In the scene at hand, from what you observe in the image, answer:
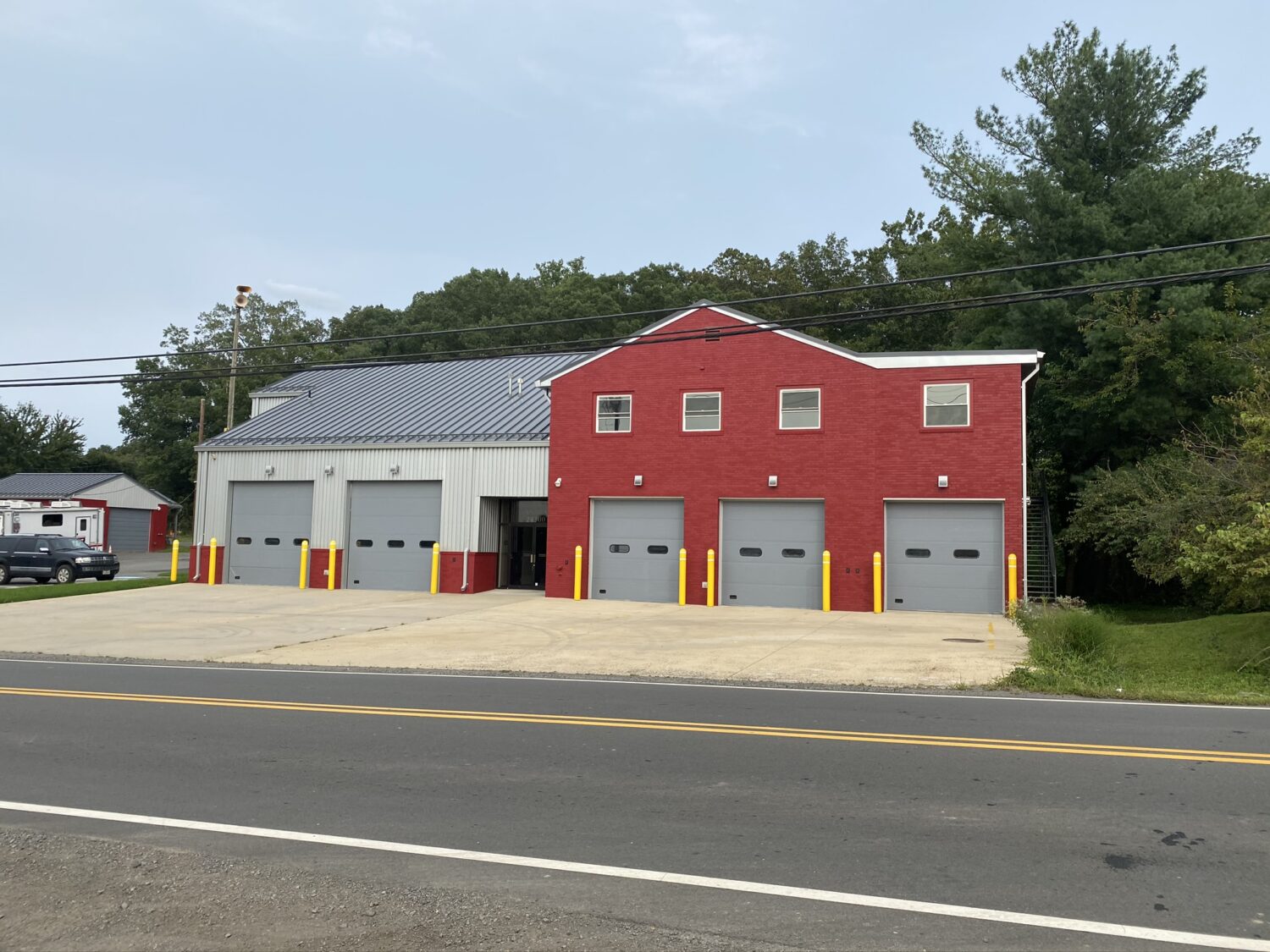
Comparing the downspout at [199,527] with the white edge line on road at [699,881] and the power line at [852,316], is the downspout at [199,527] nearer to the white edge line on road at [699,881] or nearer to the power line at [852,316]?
the power line at [852,316]

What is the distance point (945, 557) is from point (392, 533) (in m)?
15.6

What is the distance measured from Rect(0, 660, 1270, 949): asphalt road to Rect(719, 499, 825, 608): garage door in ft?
41.6

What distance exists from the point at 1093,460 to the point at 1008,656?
61.3 ft

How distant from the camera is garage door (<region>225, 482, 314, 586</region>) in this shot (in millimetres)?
29734

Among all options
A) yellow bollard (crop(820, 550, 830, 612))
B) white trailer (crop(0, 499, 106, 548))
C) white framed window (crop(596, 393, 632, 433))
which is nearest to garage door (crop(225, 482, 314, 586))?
white framed window (crop(596, 393, 632, 433))

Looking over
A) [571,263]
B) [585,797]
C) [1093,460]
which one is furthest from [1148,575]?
[571,263]

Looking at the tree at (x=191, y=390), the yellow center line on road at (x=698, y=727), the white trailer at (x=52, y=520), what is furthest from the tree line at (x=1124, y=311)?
the tree at (x=191, y=390)

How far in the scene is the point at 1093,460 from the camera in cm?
3058

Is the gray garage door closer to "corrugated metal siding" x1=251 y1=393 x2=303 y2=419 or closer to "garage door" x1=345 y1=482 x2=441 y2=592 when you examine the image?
"corrugated metal siding" x1=251 y1=393 x2=303 y2=419

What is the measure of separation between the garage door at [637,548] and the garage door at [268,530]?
9.69 metres

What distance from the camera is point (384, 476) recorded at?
2877 centimetres

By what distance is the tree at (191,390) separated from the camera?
7444 centimetres

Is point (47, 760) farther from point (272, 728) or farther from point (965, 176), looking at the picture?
point (965, 176)

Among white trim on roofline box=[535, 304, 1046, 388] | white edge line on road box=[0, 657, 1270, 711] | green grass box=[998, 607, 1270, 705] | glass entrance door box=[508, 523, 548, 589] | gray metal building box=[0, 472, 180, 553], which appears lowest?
white edge line on road box=[0, 657, 1270, 711]
